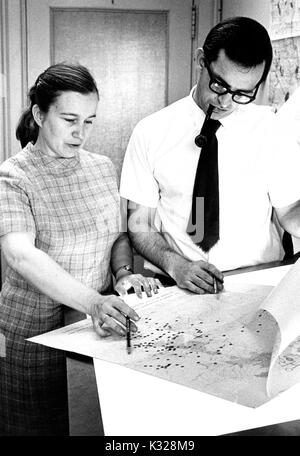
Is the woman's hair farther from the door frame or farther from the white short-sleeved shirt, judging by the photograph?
the door frame

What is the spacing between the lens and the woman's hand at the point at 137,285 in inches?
55.2

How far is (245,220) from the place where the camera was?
1.79 metres

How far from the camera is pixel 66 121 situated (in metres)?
1.51

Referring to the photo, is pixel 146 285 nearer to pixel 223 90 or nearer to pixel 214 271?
pixel 214 271

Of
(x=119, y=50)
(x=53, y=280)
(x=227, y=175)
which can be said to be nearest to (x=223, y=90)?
(x=227, y=175)

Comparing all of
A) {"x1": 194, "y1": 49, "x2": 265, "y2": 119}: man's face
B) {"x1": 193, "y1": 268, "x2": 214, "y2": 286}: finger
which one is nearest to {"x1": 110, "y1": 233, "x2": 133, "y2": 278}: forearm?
{"x1": 193, "y1": 268, "x2": 214, "y2": 286}: finger

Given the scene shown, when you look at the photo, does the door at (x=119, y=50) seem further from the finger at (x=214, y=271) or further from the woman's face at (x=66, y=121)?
the finger at (x=214, y=271)

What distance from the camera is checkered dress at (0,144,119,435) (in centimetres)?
134

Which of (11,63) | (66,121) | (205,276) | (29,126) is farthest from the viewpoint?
(11,63)

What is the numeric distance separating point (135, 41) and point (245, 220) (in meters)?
1.95

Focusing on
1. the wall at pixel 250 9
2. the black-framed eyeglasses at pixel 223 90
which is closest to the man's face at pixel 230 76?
the black-framed eyeglasses at pixel 223 90

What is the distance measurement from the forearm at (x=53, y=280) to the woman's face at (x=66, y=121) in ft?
1.06

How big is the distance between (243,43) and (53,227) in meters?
0.69
